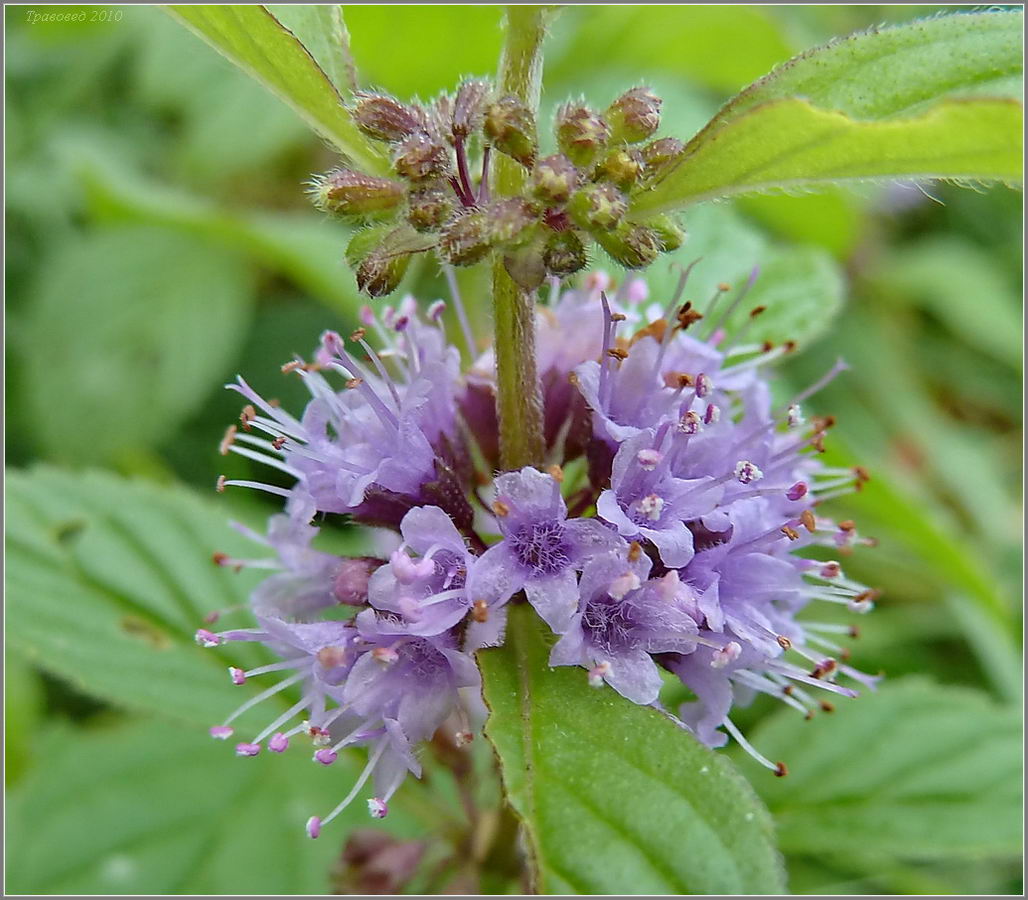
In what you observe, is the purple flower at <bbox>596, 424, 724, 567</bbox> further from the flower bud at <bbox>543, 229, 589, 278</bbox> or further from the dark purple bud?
the dark purple bud

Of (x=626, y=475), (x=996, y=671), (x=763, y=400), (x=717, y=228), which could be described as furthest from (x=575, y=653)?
(x=996, y=671)

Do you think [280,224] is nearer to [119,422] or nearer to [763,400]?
[119,422]

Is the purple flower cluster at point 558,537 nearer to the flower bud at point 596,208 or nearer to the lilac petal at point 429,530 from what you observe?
the lilac petal at point 429,530

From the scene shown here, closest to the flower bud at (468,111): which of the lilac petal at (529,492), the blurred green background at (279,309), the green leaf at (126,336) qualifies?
the lilac petal at (529,492)

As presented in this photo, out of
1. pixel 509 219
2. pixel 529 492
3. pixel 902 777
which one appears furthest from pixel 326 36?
pixel 902 777

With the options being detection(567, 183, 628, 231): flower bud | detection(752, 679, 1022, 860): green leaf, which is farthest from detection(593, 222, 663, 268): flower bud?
detection(752, 679, 1022, 860): green leaf
